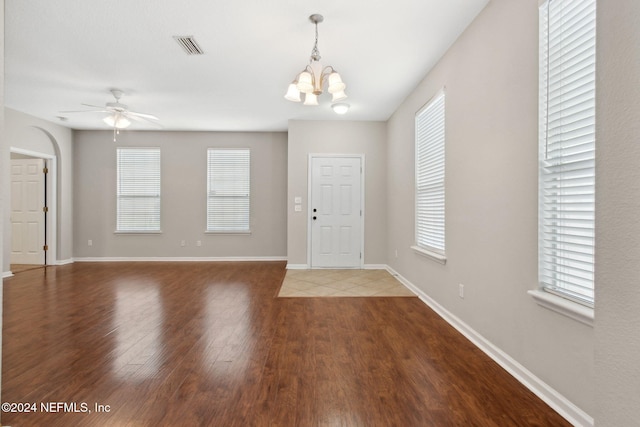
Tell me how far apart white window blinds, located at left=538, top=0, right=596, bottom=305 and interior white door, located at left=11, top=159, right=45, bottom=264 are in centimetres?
818

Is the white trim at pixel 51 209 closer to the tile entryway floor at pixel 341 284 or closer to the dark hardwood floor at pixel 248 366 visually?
the dark hardwood floor at pixel 248 366

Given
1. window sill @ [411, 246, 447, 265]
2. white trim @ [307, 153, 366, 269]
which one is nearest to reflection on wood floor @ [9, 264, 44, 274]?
white trim @ [307, 153, 366, 269]

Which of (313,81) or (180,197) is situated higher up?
(313,81)

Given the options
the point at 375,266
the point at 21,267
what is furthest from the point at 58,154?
the point at 375,266

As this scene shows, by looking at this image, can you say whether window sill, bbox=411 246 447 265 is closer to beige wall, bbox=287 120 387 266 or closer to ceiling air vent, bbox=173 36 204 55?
beige wall, bbox=287 120 387 266

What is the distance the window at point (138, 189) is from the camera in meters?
7.07

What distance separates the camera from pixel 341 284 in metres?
4.92

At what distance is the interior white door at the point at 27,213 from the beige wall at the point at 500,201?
7405 mm

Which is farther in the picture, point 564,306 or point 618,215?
point 564,306

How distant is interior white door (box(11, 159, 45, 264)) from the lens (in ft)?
21.1

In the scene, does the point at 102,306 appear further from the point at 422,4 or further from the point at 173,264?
the point at 422,4

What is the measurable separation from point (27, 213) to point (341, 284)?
20.9ft

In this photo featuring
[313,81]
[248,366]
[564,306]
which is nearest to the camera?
[564,306]

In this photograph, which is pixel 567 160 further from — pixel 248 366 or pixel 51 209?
pixel 51 209
